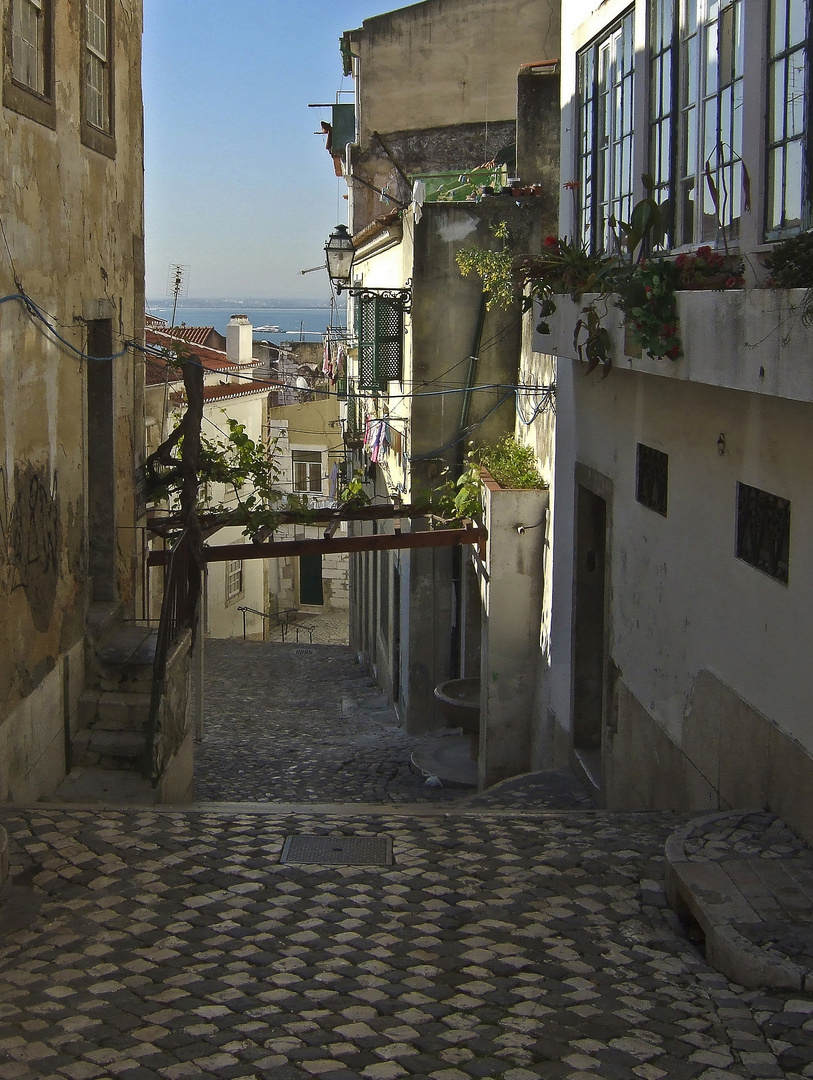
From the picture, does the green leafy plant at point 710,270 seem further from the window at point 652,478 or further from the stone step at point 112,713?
the stone step at point 112,713

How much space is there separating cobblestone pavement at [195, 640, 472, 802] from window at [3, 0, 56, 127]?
6.49 metres

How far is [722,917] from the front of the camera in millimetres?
4730

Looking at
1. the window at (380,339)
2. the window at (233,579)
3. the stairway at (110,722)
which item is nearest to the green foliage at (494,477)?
the window at (380,339)

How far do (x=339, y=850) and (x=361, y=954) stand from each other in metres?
1.54

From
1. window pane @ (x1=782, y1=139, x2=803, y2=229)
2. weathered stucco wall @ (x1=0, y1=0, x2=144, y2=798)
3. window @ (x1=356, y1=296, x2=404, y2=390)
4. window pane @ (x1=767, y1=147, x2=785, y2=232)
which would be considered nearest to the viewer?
window pane @ (x1=782, y1=139, x2=803, y2=229)

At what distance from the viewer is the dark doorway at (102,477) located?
34.9ft

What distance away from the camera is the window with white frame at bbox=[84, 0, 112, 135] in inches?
387

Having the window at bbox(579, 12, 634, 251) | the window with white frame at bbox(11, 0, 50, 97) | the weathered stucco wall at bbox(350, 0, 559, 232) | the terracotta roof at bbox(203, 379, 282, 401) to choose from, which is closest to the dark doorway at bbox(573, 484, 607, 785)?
the window at bbox(579, 12, 634, 251)

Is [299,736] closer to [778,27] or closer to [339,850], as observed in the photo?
[339,850]

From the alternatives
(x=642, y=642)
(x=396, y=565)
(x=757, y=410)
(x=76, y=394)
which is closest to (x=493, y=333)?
(x=396, y=565)

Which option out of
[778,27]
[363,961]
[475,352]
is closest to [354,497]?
[475,352]

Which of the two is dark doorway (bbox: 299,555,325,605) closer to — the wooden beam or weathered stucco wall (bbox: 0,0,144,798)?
the wooden beam

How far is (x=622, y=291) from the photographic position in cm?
667

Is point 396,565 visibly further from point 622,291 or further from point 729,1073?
point 729,1073
